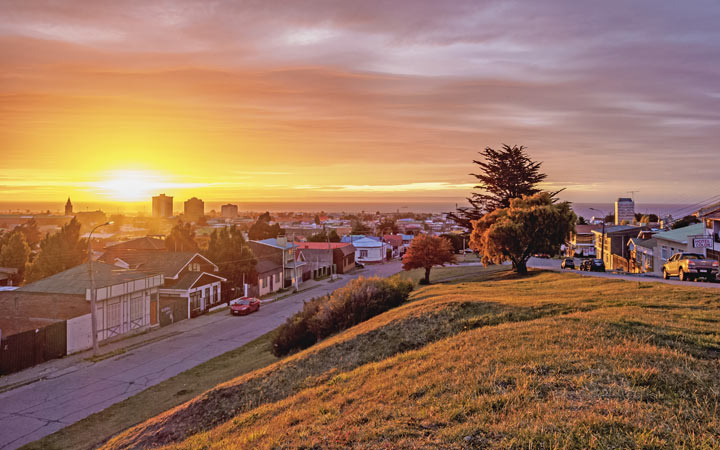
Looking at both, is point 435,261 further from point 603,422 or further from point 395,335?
point 603,422

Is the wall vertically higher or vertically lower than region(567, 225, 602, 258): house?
lower

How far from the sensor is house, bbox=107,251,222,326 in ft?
121

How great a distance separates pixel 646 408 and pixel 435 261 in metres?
36.3

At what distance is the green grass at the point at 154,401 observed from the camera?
14781mm

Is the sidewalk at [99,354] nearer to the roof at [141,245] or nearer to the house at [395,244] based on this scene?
the roof at [141,245]

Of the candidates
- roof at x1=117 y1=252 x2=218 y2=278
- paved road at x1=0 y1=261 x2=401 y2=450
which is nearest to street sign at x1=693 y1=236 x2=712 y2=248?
paved road at x1=0 y1=261 x2=401 y2=450

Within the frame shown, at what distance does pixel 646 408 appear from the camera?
637cm

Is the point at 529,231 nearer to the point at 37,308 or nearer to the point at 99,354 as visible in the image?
the point at 99,354

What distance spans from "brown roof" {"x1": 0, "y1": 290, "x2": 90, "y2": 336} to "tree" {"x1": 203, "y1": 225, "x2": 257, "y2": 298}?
17252 mm

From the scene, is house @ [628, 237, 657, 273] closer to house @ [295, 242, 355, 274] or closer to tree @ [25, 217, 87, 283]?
house @ [295, 242, 355, 274]

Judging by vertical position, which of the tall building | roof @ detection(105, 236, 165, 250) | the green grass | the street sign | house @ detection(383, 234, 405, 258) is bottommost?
the green grass

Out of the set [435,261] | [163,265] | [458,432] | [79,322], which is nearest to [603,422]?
[458,432]

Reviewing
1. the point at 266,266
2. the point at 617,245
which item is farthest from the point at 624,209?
the point at 266,266

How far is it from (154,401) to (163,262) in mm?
25449
